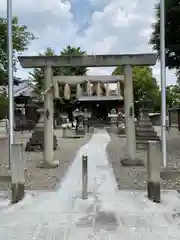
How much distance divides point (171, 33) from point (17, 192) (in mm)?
10171

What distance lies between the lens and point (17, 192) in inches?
273

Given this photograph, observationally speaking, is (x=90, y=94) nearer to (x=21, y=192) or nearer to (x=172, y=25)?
(x=21, y=192)

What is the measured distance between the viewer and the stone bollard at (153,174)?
6.85 metres

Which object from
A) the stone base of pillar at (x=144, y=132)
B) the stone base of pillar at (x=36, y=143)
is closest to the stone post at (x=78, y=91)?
the stone base of pillar at (x=36, y=143)

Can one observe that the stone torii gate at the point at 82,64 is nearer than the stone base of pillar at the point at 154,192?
No

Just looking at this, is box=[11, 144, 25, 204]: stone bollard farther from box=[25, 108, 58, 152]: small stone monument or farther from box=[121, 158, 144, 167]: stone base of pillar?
box=[25, 108, 58, 152]: small stone monument

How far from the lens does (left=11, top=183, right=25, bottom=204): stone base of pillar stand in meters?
6.83

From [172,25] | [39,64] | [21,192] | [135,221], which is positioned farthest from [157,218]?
[172,25]

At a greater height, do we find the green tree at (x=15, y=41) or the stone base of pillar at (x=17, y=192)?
the green tree at (x=15, y=41)

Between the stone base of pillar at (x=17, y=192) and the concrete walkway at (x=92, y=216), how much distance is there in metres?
0.19

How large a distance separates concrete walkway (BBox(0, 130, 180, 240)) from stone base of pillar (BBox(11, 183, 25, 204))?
19 centimetres

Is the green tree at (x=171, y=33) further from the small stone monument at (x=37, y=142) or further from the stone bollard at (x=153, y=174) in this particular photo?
the stone bollard at (x=153, y=174)

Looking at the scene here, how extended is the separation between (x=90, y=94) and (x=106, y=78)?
69cm

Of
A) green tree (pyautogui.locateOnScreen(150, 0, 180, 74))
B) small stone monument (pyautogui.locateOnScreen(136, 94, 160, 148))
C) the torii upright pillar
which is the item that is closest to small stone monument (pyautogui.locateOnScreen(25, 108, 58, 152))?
small stone monument (pyautogui.locateOnScreen(136, 94, 160, 148))
